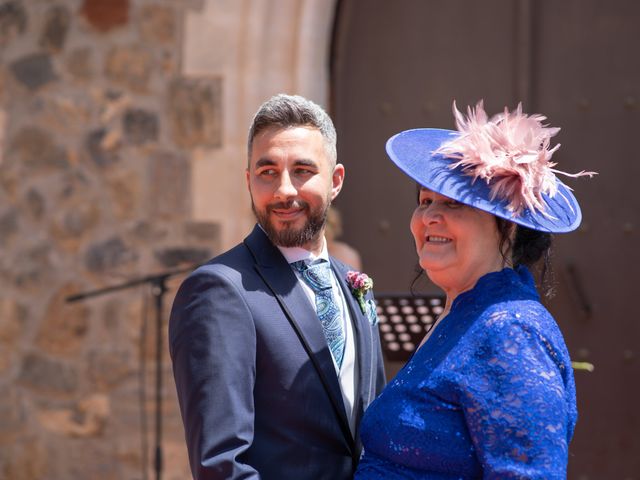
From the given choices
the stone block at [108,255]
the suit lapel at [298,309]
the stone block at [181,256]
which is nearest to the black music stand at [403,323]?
the suit lapel at [298,309]

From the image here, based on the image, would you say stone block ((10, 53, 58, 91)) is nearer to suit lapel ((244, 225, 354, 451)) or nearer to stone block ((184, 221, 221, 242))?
stone block ((184, 221, 221, 242))

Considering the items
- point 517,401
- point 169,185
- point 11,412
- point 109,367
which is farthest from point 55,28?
point 517,401

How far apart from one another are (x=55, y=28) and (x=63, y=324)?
1.34 metres

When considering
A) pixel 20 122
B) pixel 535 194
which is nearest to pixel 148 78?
pixel 20 122

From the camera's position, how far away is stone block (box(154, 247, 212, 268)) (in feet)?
14.7

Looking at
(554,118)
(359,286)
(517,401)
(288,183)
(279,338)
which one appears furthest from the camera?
(554,118)

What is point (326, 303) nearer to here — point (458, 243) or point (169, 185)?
point (458, 243)

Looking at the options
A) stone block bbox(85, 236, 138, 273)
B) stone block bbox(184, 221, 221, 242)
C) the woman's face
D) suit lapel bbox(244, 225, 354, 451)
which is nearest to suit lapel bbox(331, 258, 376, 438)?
suit lapel bbox(244, 225, 354, 451)

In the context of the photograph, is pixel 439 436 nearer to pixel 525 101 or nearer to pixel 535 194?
pixel 535 194

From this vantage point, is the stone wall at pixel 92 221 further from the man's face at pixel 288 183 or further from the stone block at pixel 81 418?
the man's face at pixel 288 183

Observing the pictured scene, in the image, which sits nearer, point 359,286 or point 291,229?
point 291,229

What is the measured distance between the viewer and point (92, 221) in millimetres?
4512

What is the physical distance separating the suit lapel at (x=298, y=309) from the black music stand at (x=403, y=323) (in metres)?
1.09

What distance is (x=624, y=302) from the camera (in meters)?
4.64
